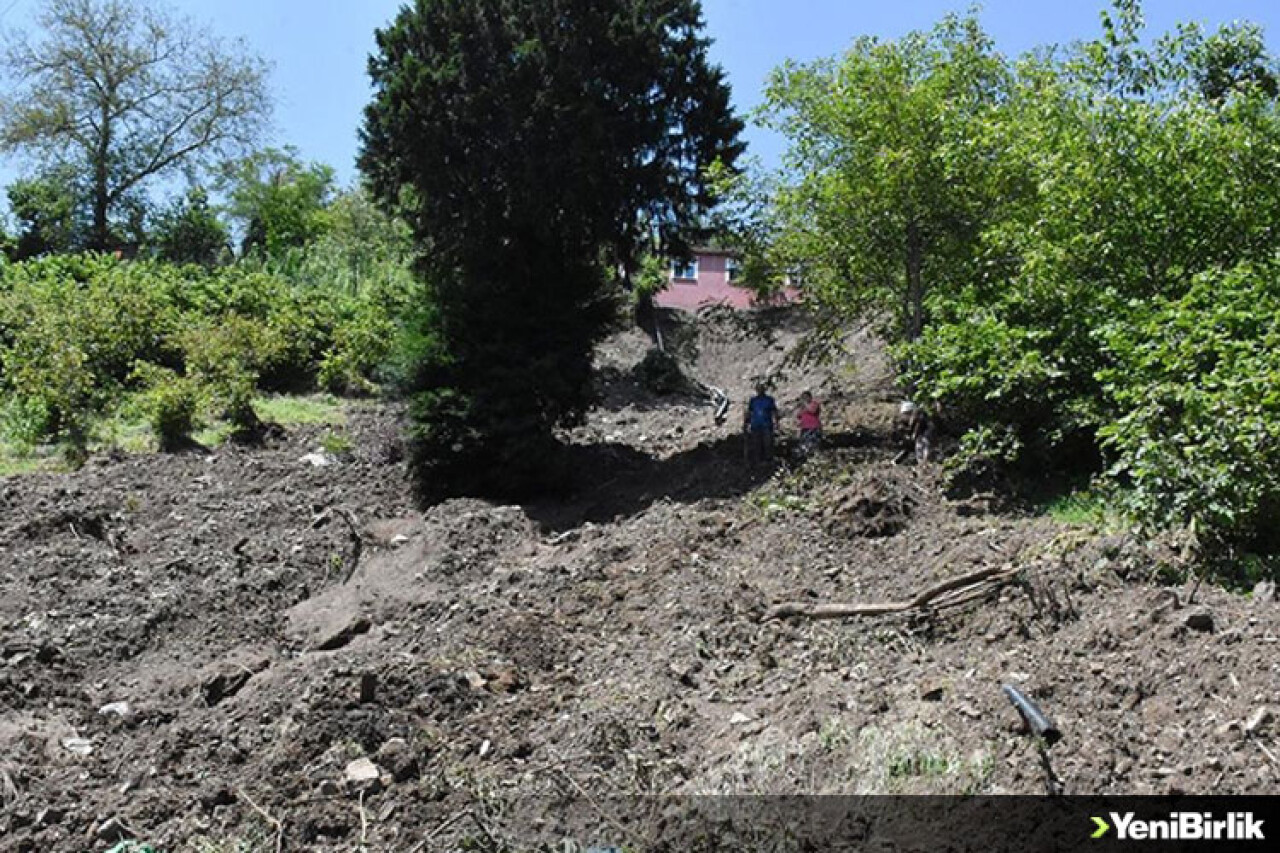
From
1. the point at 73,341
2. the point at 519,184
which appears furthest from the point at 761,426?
the point at 73,341

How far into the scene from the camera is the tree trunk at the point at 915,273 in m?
11.8

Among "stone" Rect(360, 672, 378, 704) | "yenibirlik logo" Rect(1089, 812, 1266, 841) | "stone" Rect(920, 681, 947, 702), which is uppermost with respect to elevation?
"stone" Rect(920, 681, 947, 702)

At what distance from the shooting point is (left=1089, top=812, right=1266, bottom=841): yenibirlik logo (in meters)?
3.93

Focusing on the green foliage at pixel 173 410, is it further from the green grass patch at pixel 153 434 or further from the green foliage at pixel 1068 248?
the green foliage at pixel 1068 248

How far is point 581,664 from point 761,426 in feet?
18.8

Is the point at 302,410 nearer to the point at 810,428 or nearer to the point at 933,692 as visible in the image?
the point at 810,428

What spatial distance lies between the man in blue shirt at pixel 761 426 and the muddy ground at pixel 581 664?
34.2 inches

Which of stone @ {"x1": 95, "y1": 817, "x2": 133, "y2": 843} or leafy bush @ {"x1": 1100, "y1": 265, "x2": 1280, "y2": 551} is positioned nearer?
stone @ {"x1": 95, "y1": 817, "x2": 133, "y2": 843}

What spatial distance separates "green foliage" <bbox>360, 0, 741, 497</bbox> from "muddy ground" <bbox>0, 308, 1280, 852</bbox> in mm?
1389

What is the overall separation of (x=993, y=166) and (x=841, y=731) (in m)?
7.65

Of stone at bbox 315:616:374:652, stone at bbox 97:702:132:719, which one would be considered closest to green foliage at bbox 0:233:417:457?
stone at bbox 315:616:374:652

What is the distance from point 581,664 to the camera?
6973mm

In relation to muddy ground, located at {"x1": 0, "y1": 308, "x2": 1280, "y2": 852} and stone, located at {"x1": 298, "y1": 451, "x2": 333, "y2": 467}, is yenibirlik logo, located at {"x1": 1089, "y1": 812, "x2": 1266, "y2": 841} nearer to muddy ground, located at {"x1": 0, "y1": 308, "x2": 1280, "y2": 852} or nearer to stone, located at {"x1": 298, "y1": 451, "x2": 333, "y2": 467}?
muddy ground, located at {"x1": 0, "y1": 308, "x2": 1280, "y2": 852}

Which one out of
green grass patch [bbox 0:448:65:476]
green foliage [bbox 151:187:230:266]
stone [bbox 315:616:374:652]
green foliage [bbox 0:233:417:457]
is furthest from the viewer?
green foliage [bbox 151:187:230:266]
